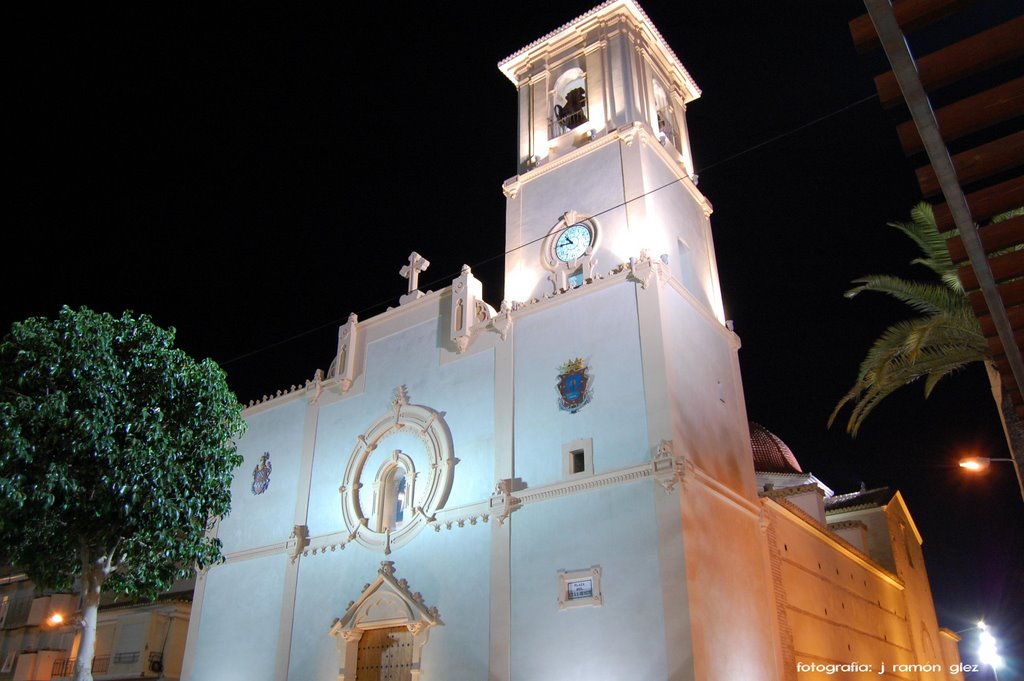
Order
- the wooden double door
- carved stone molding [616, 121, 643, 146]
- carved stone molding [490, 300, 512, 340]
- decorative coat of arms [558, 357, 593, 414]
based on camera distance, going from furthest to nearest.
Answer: carved stone molding [616, 121, 643, 146] → carved stone molding [490, 300, 512, 340] → the wooden double door → decorative coat of arms [558, 357, 593, 414]

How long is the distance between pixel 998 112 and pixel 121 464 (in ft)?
52.3

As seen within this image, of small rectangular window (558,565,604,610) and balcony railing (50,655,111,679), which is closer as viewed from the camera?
small rectangular window (558,565,604,610)

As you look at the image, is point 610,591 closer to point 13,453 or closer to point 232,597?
point 13,453

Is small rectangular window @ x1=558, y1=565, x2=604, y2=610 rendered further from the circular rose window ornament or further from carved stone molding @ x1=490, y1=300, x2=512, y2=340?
carved stone molding @ x1=490, y1=300, x2=512, y2=340

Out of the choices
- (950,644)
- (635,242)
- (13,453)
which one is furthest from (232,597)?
(950,644)

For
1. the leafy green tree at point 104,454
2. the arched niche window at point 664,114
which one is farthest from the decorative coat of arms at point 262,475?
the arched niche window at point 664,114

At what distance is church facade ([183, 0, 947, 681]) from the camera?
1827cm

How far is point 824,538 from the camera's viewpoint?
2639cm

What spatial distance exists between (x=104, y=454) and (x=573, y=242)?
46.4 ft

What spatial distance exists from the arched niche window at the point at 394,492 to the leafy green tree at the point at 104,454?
237 inches

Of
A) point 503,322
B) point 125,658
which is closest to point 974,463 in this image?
point 503,322

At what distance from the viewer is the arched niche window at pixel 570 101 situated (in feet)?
90.8

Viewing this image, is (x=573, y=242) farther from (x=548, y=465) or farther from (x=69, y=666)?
(x=69, y=666)

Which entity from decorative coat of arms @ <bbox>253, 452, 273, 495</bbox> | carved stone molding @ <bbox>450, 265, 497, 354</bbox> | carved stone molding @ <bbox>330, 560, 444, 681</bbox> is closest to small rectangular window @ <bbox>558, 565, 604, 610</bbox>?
carved stone molding @ <bbox>330, 560, 444, 681</bbox>
